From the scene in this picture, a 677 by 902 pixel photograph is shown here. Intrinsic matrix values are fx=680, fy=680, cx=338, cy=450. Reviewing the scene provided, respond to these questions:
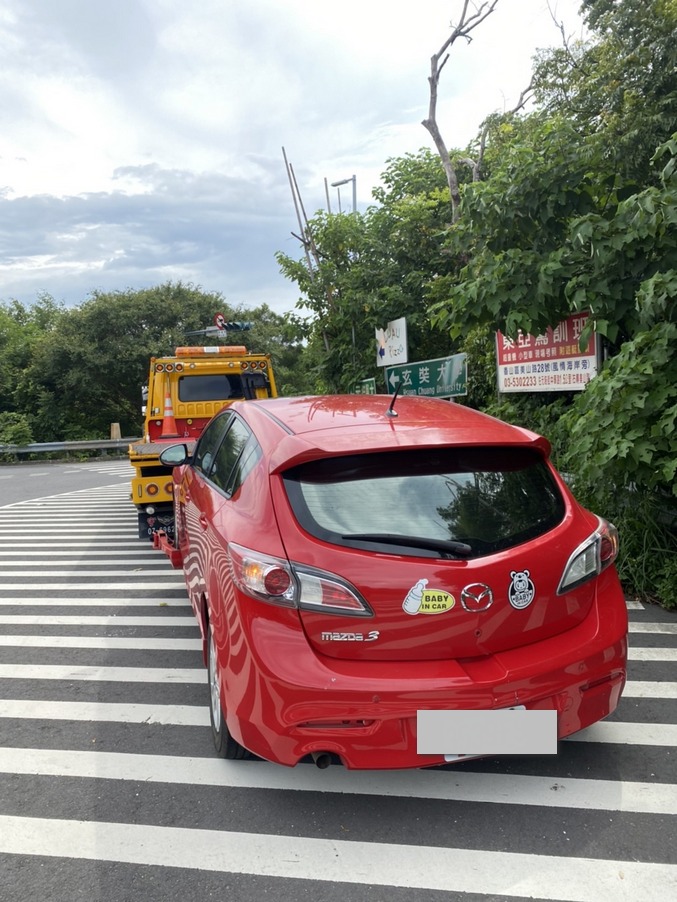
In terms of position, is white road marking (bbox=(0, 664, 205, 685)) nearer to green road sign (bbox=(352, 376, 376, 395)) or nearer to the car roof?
the car roof

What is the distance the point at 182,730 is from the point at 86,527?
6.81 metres

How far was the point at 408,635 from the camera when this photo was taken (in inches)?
96.5

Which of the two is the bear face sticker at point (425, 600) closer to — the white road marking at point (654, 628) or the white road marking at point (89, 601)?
the white road marking at point (654, 628)

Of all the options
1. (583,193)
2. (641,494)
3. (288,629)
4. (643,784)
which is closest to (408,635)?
(288,629)

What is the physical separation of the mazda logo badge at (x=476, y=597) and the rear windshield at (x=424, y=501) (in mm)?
129

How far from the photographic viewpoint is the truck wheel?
3.00m

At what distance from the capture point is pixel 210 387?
30.2ft

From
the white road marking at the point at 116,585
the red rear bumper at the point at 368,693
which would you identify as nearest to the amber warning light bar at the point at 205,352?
the white road marking at the point at 116,585

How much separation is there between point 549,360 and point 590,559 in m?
4.63

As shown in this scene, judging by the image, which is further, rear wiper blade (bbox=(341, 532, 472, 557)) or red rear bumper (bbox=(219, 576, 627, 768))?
rear wiper blade (bbox=(341, 532, 472, 557))

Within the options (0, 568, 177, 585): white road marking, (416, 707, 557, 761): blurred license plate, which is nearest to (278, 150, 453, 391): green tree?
(0, 568, 177, 585): white road marking

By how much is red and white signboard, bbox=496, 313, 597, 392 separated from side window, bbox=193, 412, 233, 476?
3.00m

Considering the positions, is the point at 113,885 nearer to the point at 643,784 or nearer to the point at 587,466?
the point at 643,784

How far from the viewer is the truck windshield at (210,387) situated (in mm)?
9125
